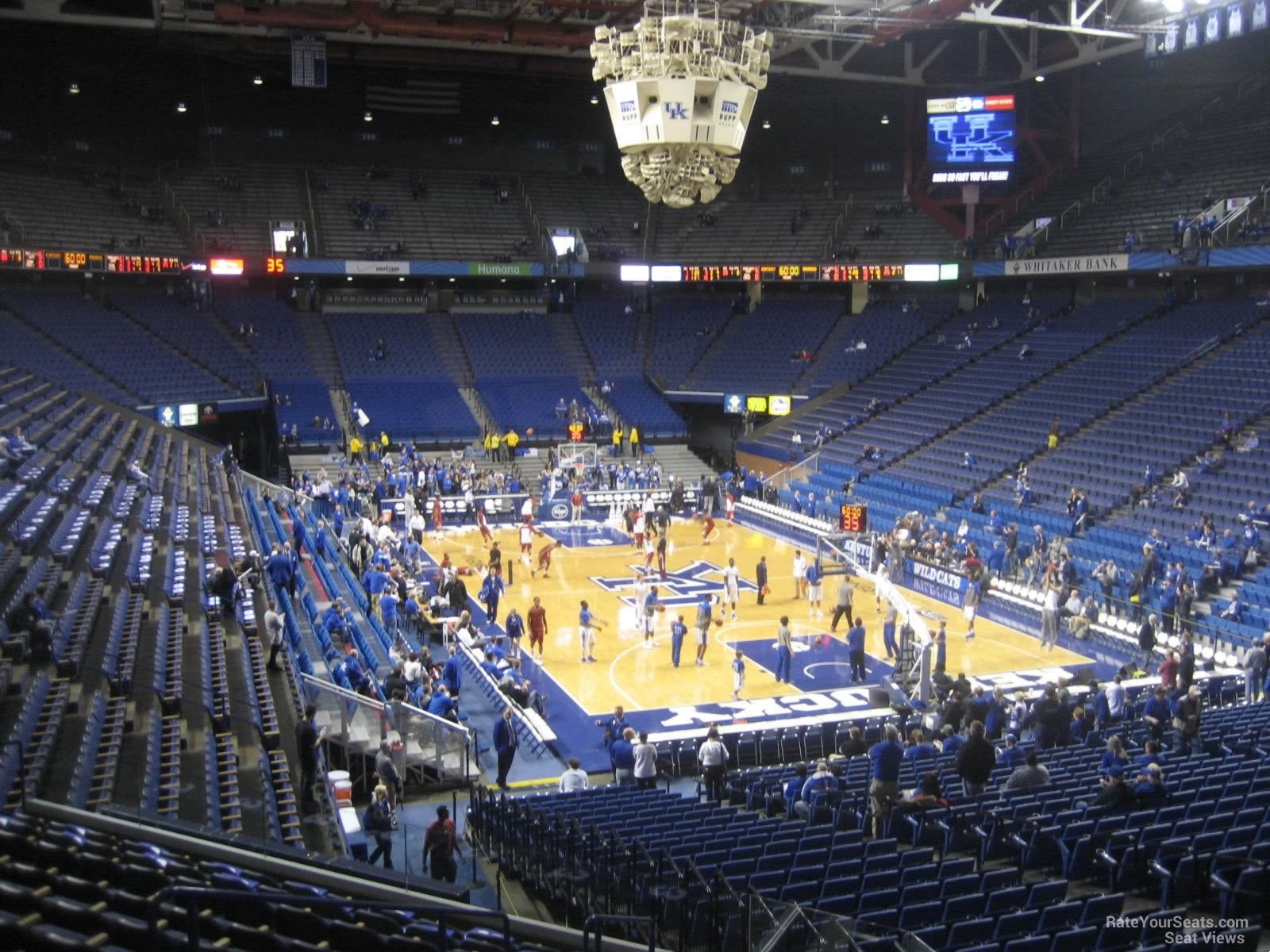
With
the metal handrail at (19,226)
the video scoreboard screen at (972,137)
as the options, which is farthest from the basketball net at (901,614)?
the metal handrail at (19,226)

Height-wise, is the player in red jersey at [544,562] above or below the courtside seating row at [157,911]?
below

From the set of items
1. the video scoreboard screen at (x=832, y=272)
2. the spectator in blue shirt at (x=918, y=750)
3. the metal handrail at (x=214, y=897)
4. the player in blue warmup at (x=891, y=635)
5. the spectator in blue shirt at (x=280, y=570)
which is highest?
the video scoreboard screen at (x=832, y=272)

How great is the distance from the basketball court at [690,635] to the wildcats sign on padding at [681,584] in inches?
1.8

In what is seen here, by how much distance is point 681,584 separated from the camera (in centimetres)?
3045

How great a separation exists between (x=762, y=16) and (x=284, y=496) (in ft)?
65.7

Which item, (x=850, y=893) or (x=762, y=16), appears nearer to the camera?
(x=850, y=893)

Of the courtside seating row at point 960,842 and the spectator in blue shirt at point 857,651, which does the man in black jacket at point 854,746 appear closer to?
the courtside seating row at point 960,842

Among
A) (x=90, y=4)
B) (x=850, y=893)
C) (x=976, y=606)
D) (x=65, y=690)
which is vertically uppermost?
(x=90, y=4)

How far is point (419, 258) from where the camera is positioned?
4853 cm

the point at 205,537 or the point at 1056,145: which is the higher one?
the point at 1056,145

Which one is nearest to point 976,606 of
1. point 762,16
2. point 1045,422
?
point 1045,422

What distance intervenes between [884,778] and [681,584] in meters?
17.7

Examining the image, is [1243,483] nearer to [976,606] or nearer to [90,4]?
[976,606]

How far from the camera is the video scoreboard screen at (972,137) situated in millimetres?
44438
